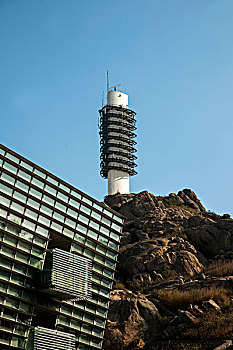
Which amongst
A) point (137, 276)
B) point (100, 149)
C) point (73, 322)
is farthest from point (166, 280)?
point (100, 149)

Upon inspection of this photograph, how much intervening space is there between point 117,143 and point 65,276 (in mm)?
69642

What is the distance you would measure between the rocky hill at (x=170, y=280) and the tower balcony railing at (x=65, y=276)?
737 cm

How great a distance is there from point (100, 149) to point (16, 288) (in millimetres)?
74541

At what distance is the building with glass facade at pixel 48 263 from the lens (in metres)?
51.3

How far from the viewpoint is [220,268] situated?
7125cm

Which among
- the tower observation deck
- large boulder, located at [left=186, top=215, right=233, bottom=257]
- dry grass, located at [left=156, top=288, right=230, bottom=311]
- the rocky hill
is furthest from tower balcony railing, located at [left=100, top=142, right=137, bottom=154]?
dry grass, located at [left=156, top=288, right=230, bottom=311]

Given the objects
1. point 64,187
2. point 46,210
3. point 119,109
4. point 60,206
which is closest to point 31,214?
point 46,210

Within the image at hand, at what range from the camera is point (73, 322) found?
57156mm

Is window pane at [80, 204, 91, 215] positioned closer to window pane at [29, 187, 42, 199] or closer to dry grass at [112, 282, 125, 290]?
window pane at [29, 187, 42, 199]

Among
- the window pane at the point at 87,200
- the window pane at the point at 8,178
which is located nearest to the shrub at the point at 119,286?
the window pane at the point at 87,200

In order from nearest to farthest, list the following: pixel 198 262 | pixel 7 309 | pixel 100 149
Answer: pixel 7 309 < pixel 198 262 < pixel 100 149

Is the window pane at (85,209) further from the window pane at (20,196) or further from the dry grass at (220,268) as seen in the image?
the dry grass at (220,268)

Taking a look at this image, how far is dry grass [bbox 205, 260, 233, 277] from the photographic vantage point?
6992 cm

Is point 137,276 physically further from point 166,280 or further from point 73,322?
point 73,322
